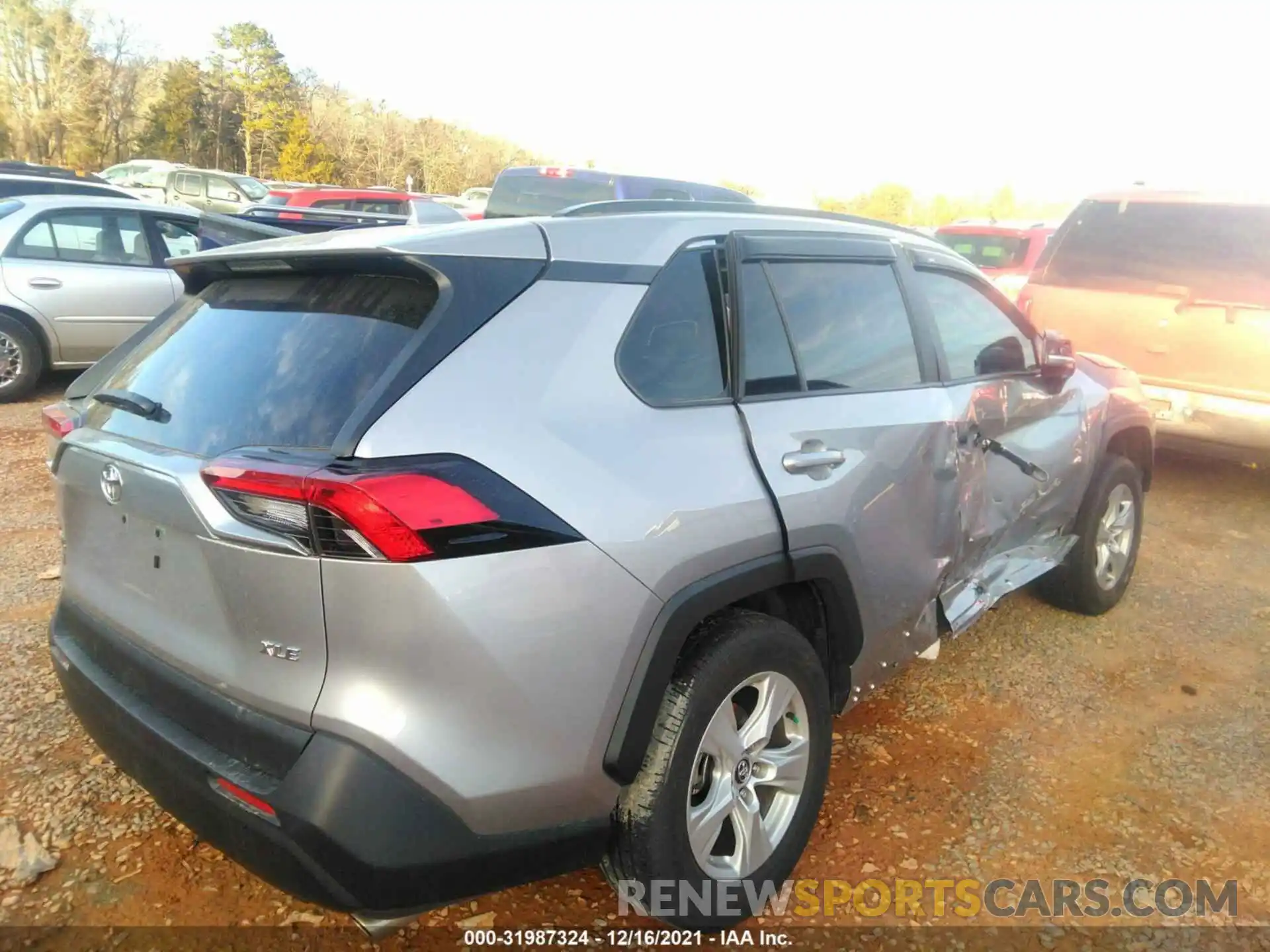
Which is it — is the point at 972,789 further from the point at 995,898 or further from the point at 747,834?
the point at 747,834

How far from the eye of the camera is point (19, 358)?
7223mm

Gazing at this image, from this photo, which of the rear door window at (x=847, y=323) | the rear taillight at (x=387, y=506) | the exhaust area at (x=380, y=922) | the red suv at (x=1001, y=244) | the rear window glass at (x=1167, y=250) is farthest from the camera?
the red suv at (x=1001, y=244)

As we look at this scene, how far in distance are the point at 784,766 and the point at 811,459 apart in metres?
0.79

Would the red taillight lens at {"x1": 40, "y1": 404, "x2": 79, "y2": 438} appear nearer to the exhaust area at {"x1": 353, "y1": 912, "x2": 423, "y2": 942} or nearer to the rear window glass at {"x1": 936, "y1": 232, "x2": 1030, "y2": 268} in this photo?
the exhaust area at {"x1": 353, "y1": 912, "x2": 423, "y2": 942}

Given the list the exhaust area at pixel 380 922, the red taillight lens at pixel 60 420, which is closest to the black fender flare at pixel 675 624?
the exhaust area at pixel 380 922

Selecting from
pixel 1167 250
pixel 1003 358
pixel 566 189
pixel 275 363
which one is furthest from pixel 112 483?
pixel 566 189

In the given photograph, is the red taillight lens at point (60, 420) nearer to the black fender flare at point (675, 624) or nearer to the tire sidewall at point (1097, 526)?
the black fender flare at point (675, 624)

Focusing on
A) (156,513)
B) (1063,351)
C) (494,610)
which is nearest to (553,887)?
(494,610)

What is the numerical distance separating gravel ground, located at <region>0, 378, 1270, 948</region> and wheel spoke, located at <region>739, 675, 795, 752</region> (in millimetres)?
506

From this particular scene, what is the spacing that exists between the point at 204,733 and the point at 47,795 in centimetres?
123

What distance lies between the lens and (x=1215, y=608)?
446 centimetres

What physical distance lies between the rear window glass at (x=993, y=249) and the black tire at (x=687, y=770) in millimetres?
8416

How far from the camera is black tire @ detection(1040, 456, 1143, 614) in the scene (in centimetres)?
401

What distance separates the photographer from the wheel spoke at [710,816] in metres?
2.09
